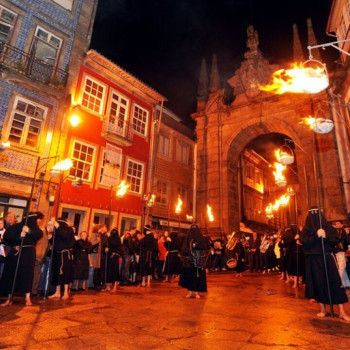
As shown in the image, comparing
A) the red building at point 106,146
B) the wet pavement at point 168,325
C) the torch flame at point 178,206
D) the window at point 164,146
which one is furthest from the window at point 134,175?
the wet pavement at point 168,325

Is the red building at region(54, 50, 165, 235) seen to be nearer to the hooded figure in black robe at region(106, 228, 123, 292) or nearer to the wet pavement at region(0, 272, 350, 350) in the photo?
the hooded figure in black robe at region(106, 228, 123, 292)

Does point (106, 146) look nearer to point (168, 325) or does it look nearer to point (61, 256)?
point (61, 256)

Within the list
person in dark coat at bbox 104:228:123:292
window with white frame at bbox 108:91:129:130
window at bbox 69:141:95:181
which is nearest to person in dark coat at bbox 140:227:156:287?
person in dark coat at bbox 104:228:123:292

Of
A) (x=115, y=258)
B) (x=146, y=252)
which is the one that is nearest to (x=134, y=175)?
(x=146, y=252)

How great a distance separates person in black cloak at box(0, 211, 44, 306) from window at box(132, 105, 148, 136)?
13.1 metres

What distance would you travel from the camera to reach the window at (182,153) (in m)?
22.9

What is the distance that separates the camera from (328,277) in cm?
545

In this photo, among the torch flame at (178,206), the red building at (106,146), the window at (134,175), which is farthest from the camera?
the torch flame at (178,206)

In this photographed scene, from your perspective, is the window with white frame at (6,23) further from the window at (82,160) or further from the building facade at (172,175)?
the building facade at (172,175)

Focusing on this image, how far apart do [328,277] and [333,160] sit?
15632 mm

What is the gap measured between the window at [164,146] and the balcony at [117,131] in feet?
10.5

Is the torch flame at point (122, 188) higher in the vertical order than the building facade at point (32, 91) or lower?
lower

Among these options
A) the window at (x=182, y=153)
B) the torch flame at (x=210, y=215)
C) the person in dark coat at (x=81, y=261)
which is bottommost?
the person in dark coat at (x=81, y=261)

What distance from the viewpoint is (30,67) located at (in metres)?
13.4
